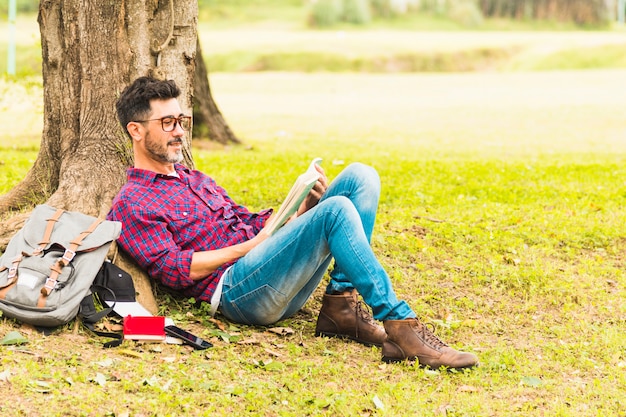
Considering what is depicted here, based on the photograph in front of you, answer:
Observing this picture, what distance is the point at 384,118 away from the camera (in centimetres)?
1903

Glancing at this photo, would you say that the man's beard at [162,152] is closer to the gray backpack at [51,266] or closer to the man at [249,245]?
the man at [249,245]

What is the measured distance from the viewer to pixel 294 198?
457 cm

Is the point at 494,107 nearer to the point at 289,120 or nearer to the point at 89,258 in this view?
the point at 289,120

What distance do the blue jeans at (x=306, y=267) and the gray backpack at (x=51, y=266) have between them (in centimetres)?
74

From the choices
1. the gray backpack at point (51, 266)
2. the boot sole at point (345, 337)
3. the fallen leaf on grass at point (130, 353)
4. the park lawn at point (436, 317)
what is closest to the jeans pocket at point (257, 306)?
the park lawn at point (436, 317)

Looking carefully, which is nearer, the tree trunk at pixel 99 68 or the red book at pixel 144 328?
the red book at pixel 144 328

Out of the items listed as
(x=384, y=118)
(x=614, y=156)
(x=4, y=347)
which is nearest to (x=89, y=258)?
(x=4, y=347)

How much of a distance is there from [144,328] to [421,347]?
4.88 feet

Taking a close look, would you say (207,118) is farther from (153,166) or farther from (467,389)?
(467,389)

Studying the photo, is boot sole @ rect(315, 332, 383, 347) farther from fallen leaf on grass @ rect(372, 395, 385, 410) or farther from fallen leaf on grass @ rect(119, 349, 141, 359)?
fallen leaf on grass @ rect(119, 349, 141, 359)

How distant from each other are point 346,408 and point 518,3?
64.4m

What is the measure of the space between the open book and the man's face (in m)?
0.69

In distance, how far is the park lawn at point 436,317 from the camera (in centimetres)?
405

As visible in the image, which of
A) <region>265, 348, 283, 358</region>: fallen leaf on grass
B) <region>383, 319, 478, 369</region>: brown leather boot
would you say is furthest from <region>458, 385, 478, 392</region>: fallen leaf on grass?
<region>265, 348, 283, 358</region>: fallen leaf on grass
